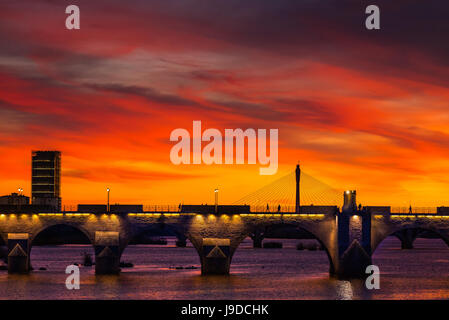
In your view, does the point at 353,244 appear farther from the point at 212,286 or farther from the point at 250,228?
the point at 212,286

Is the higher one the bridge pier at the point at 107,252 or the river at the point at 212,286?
the bridge pier at the point at 107,252

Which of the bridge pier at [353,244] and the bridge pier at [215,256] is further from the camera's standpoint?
the bridge pier at [215,256]

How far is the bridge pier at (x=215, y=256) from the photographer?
12031cm

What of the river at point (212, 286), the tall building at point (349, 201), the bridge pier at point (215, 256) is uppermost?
the tall building at point (349, 201)

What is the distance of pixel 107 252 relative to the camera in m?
123

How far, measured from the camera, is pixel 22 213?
420 ft

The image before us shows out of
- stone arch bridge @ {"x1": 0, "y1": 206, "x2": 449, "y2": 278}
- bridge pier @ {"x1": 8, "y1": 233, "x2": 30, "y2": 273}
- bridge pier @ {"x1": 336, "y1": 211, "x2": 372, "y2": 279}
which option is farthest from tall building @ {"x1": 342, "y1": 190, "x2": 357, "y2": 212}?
bridge pier @ {"x1": 8, "y1": 233, "x2": 30, "y2": 273}

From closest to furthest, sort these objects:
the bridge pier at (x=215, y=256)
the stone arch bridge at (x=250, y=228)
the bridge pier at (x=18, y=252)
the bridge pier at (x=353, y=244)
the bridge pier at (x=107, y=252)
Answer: the bridge pier at (x=353, y=244)
the stone arch bridge at (x=250, y=228)
the bridge pier at (x=215, y=256)
the bridge pier at (x=107, y=252)
the bridge pier at (x=18, y=252)

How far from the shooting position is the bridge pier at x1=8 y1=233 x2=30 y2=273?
127 meters

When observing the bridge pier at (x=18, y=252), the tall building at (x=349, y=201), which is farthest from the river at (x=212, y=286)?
the tall building at (x=349, y=201)

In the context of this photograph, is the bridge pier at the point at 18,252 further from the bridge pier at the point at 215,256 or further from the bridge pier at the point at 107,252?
the bridge pier at the point at 215,256

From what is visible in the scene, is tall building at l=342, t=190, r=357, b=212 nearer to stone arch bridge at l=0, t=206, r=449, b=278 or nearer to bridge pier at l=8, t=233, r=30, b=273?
stone arch bridge at l=0, t=206, r=449, b=278

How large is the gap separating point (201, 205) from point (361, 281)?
24.5 metres
